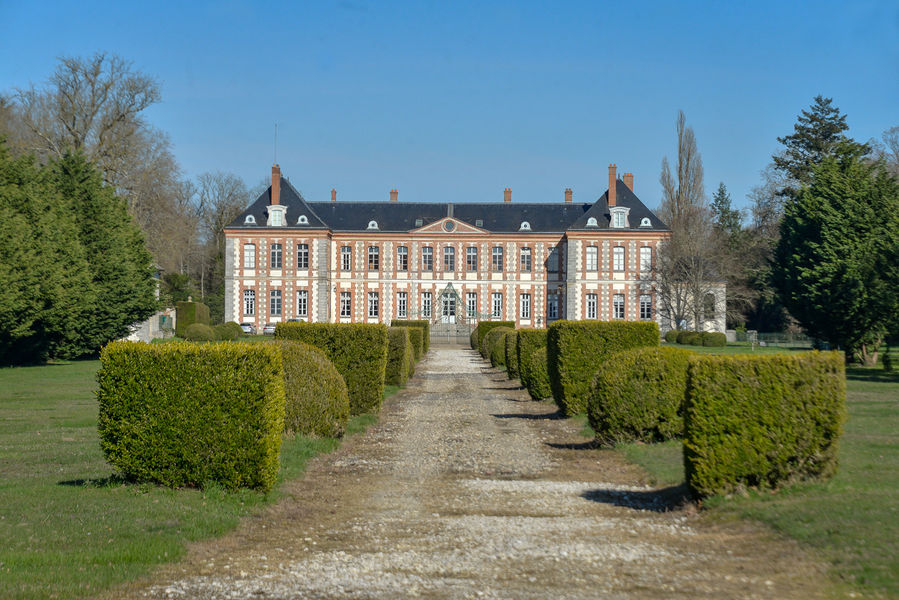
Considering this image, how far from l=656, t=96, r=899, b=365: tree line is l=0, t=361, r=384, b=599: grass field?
18824 millimetres

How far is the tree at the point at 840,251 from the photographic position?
25.6 metres

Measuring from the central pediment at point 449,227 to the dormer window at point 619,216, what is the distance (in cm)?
896

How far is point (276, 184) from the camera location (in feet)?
192

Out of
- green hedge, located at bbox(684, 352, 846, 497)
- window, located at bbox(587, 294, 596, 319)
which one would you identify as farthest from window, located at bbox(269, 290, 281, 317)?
green hedge, located at bbox(684, 352, 846, 497)

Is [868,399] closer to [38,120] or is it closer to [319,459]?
[319,459]

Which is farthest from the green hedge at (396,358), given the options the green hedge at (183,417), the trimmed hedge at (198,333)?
the trimmed hedge at (198,333)

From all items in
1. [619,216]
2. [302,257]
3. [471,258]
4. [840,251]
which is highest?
[619,216]

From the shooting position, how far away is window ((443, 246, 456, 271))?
200ft

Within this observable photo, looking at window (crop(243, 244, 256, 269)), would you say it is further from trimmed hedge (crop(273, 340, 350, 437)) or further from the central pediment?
trimmed hedge (crop(273, 340, 350, 437))

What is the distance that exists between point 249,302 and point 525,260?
63.9 ft

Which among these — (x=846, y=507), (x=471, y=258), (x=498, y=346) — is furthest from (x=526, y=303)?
(x=846, y=507)

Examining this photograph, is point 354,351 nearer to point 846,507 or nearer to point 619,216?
point 846,507

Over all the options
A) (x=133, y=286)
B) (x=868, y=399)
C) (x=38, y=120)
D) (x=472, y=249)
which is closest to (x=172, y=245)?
(x=38, y=120)

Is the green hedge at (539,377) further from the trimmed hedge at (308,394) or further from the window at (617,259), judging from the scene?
the window at (617,259)
